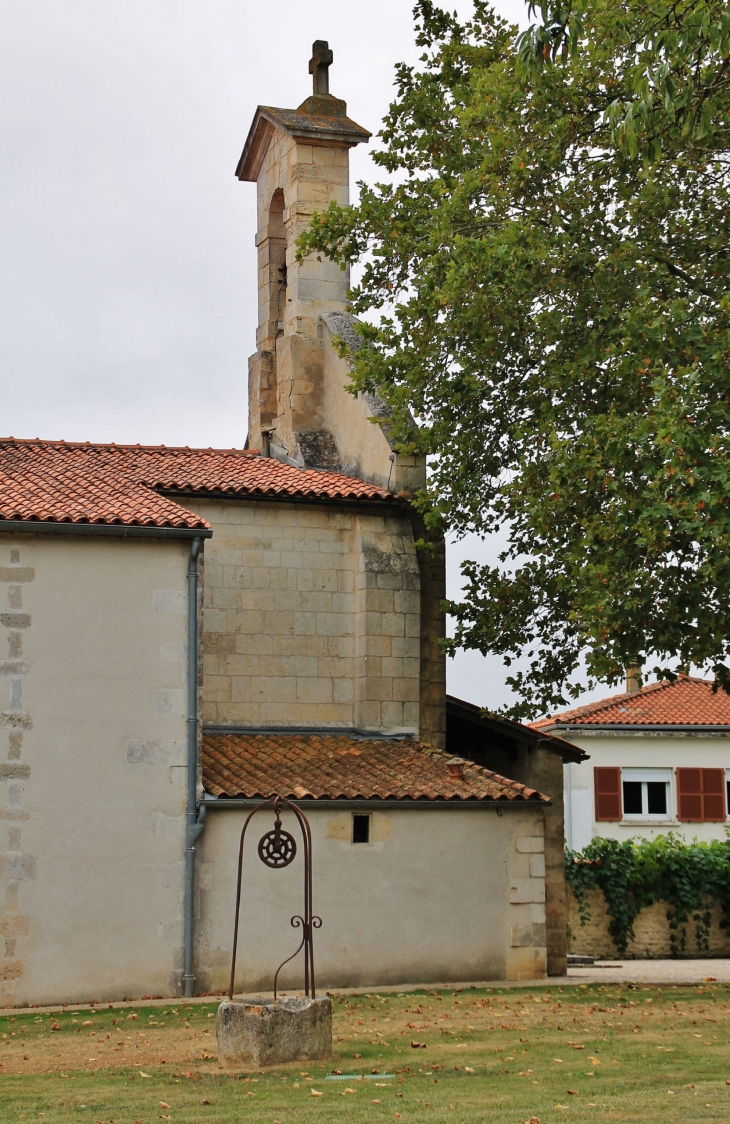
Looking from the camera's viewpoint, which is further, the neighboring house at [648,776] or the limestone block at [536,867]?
the neighboring house at [648,776]

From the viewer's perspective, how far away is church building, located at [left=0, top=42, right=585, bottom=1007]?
16.5 m

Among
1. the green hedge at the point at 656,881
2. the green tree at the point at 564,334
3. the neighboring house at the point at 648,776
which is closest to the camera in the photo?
the green tree at the point at 564,334

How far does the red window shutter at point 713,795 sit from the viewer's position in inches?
1283

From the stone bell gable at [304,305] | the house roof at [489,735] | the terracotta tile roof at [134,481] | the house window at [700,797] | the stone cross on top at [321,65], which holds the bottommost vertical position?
the house window at [700,797]

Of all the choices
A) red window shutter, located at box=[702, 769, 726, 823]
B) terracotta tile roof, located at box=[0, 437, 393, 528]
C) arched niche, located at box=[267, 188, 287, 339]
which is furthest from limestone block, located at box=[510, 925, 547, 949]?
red window shutter, located at box=[702, 769, 726, 823]

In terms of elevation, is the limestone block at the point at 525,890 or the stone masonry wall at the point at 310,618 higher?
the stone masonry wall at the point at 310,618

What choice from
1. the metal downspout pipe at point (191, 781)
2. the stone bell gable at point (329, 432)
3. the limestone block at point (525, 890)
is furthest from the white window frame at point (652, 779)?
the metal downspout pipe at point (191, 781)

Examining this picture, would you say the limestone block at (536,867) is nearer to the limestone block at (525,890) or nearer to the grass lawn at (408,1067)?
the limestone block at (525,890)

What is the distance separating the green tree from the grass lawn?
12.6 feet

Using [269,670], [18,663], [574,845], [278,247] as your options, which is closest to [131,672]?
[18,663]

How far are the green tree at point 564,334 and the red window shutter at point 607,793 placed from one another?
14287 mm

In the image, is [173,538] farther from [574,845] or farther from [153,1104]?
[574,845]

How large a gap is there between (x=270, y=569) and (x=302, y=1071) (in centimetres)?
1008

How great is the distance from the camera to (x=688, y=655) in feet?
50.8
